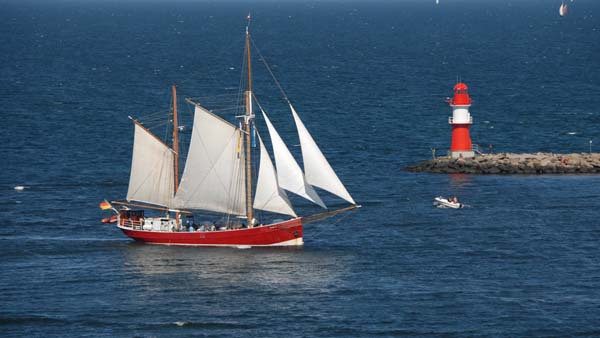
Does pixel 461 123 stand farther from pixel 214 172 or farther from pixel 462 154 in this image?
pixel 214 172

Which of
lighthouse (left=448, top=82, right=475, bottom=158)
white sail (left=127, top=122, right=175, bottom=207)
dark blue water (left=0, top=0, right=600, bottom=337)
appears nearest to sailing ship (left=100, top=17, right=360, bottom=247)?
white sail (left=127, top=122, right=175, bottom=207)

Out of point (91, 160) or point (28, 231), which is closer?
point (28, 231)

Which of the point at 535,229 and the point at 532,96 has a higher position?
the point at 532,96

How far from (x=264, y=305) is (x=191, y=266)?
9234 millimetres

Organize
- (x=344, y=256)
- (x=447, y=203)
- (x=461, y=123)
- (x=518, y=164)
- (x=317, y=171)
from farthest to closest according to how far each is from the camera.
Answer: (x=461, y=123), (x=518, y=164), (x=447, y=203), (x=317, y=171), (x=344, y=256)

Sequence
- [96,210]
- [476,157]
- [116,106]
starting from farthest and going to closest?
[116,106] < [476,157] < [96,210]

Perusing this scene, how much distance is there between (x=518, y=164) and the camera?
350 feet

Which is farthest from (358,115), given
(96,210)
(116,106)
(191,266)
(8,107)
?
(191,266)

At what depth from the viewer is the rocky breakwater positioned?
106 metres

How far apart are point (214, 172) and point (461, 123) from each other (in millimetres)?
31344

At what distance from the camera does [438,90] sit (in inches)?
6860

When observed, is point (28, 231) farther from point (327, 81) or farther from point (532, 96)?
point (327, 81)

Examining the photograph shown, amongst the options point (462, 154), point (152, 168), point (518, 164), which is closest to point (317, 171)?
point (152, 168)

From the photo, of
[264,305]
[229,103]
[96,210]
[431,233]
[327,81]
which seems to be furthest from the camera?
[327,81]
